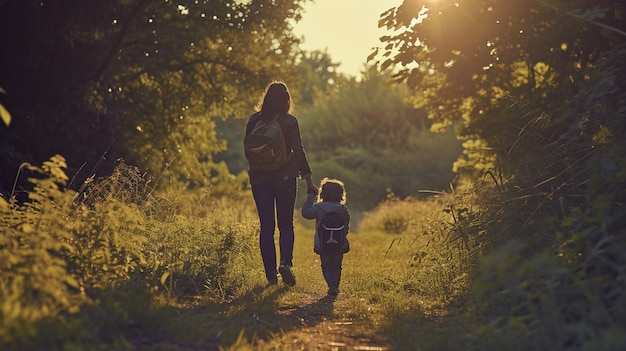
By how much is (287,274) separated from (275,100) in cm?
185

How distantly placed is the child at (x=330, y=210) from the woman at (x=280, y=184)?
15 centimetres

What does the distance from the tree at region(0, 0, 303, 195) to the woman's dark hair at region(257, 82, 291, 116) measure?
11.1ft

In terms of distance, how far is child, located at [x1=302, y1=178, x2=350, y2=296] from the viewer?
26.9ft

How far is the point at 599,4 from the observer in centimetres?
912

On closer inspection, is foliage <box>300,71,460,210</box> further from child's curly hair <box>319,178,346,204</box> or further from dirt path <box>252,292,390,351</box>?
dirt path <box>252,292,390,351</box>

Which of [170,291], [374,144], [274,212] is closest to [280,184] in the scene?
[274,212]

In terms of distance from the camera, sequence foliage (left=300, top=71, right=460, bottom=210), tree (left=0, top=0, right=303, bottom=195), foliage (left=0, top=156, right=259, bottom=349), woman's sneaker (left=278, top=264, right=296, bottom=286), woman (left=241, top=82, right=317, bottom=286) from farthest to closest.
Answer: foliage (left=300, top=71, right=460, bottom=210), tree (left=0, top=0, right=303, bottom=195), woman's sneaker (left=278, top=264, right=296, bottom=286), woman (left=241, top=82, right=317, bottom=286), foliage (left=0, top=156, right=259, bottom=349)

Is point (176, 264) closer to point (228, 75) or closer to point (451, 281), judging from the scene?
point (451, 281)

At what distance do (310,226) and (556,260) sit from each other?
25729 mm

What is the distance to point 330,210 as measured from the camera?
8.20m

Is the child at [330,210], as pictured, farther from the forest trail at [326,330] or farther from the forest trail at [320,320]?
the forest trail at [326,330]

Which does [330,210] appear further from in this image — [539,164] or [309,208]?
[539,164]

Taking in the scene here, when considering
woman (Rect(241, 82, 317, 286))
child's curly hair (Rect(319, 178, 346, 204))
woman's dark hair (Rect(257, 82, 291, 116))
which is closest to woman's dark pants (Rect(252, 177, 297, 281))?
woman (Rect(241, 82, 317, 286))

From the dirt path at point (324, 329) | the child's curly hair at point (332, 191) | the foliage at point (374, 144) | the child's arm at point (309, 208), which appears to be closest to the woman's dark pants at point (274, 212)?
the child's arm at point (309, 208)
